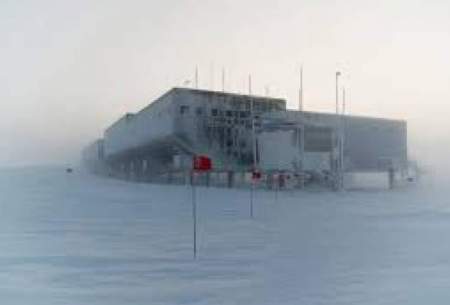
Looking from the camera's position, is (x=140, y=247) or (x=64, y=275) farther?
(x=140, y=247)

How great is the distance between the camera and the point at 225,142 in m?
56.5

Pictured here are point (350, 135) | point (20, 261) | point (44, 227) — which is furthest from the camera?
point (350, 135)

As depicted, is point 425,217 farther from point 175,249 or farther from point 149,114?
point 149,114

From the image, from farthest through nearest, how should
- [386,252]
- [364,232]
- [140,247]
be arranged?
[364,232] < [140,247] < [386,252]

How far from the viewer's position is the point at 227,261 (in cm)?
1211

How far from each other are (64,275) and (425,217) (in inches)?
648

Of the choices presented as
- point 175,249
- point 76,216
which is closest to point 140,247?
point 175,249

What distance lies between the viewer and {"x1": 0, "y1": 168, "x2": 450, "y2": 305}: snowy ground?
8.86m

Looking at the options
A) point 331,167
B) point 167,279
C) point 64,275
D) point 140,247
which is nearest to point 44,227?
point 140,247

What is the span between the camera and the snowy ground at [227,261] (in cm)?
886

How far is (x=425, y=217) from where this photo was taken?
73.0 feet

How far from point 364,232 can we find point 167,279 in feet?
30.4

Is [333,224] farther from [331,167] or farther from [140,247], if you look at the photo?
[331,167]

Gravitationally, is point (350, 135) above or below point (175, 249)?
above
